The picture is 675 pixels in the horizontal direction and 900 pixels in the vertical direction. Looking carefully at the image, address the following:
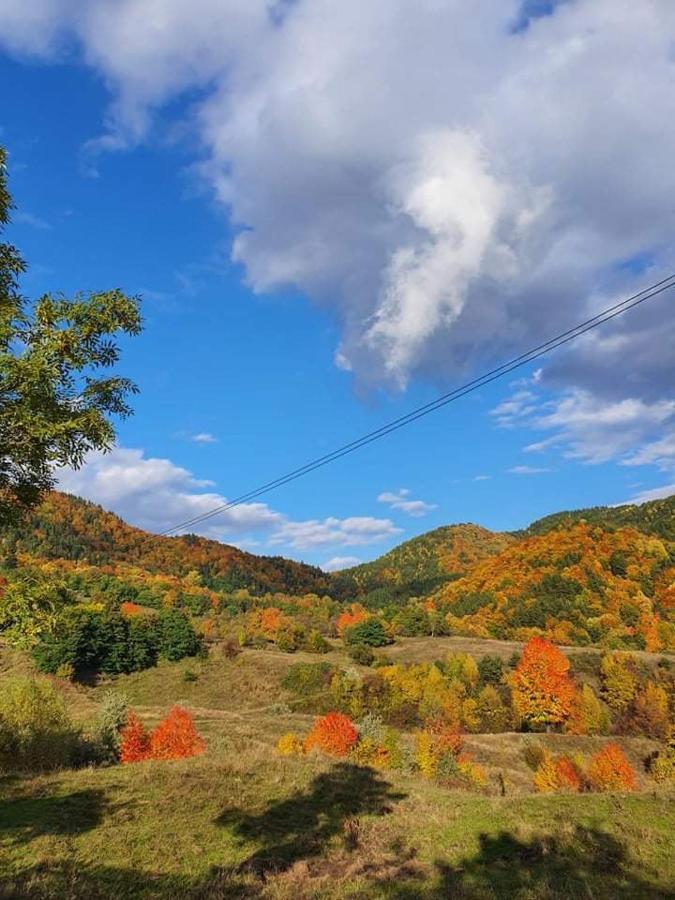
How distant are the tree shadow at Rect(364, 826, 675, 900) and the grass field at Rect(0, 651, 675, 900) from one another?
44mm

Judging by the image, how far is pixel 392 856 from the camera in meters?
13.7

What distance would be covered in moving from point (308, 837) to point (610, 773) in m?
73.4

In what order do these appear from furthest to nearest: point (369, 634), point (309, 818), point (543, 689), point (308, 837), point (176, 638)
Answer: point (369, 634)
point (176, 638)
point (543, 689)
point (309, 818)
point (308, 837)

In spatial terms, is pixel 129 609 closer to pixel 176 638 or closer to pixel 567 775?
pixel 176 638

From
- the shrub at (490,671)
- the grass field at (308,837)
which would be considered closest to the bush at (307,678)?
the shrub at (490,671)

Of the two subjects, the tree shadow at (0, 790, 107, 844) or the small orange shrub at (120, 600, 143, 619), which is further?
the small orange shrub at (120, 600, 143, 619)

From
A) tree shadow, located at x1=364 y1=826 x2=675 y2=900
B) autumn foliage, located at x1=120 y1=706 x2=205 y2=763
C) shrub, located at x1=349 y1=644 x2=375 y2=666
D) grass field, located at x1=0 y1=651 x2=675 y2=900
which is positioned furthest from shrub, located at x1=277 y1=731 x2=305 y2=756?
shrub, located at x1=349 y1=644 x2=375 y2=666

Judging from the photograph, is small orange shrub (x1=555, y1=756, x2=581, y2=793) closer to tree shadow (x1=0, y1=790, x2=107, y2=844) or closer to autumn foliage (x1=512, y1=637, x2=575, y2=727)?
autumn foliage (x1=512, y1=637, x2=575, y2=727)

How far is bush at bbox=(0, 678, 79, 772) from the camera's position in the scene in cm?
2719

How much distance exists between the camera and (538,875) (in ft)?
39.0

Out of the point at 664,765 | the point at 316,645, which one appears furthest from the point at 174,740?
the point at 316,645

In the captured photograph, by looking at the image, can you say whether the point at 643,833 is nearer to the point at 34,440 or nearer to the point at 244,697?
the point at 34,440

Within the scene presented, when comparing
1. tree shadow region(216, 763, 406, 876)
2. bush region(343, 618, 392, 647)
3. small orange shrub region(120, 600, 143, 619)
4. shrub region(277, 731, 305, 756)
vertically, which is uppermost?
small orange shrub region(120, 600, 143, 619)

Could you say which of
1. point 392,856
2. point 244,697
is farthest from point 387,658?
point 392,856
